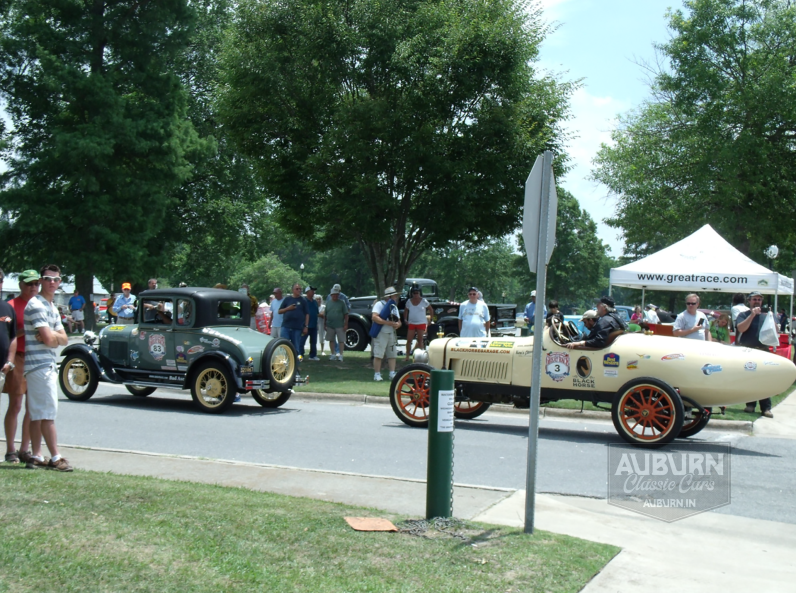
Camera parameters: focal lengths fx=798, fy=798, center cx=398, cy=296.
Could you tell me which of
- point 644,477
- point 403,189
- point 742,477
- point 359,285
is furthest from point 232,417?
point 359,285

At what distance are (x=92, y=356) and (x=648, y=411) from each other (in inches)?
331

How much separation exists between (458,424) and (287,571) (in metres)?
6.55

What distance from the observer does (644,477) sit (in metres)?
8.12

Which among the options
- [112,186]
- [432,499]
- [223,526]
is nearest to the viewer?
[223,526]

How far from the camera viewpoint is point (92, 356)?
41.3 ft

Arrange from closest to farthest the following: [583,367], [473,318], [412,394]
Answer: [583,367] → [412,394] → [473,318]

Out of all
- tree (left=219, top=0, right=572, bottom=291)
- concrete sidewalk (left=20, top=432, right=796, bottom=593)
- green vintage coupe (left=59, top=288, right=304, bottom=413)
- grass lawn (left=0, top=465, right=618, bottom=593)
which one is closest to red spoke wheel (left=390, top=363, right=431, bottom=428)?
green vintage coupe (left=59, top=288, right=304, bottom=413)

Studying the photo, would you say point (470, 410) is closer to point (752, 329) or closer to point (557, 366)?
point (557, 366)

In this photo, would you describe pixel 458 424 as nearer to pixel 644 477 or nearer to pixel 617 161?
pixel 644 477

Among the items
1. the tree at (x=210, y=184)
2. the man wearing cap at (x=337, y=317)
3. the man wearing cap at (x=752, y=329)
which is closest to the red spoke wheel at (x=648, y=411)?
the man wearing cap at (x=752, y=329)

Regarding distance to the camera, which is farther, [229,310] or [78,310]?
[78,310]

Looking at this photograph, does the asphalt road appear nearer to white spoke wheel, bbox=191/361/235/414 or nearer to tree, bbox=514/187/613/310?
white spoke wheel, bbox=191/361/235/414

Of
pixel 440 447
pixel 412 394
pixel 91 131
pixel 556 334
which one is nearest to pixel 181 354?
→ pixel 412 394
